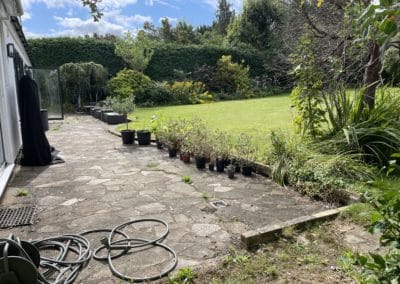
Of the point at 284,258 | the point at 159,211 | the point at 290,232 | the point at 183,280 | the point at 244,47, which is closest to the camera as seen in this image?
the point at 183,280

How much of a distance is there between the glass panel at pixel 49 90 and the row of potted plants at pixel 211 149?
6.58 metres

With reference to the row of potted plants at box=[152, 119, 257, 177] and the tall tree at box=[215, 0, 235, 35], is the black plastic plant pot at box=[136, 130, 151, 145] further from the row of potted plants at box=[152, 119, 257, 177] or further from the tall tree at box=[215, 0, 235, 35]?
the tall tree at box=[215, 0, 235, 35]

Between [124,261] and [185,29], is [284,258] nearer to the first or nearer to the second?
[124,261]

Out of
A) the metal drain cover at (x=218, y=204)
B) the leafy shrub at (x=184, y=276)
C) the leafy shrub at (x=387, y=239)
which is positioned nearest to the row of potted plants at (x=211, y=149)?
the metal drain cover at (x=218, y=204)

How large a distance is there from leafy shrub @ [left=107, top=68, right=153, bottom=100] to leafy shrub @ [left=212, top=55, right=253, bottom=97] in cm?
435

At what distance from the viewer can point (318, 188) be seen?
12.7 feet

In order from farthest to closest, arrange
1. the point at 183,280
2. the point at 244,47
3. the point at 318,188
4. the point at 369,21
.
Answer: the point at 244,47 < the point at 318,188 < the point at 183,280 < the point at 369,21

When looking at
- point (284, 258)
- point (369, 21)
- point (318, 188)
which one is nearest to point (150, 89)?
point (318, 188)

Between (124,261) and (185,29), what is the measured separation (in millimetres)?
30516

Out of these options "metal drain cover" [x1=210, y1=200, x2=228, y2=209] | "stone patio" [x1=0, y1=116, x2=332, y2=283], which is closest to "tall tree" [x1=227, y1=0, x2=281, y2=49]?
"stone patio" [x1=0, y1=116, x2=332, y2=283]

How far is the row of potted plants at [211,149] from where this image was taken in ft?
16.6

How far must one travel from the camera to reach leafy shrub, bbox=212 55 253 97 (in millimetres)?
18688

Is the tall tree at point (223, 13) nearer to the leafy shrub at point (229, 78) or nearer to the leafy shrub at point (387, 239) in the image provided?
the leafy shrub at point (229, 78)

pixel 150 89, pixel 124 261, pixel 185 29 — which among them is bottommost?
pixel 124 261
